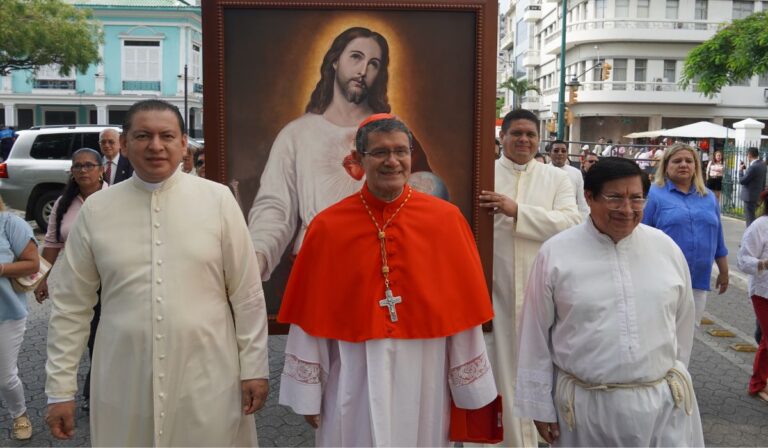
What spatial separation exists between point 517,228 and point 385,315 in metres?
1.48

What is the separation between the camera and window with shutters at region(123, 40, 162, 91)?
40.5 meters

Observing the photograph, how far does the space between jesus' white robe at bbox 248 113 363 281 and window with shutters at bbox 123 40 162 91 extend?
39.6m

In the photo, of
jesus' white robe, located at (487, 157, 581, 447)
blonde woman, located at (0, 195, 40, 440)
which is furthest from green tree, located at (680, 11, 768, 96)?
blonde woman, located at (0, 195, 40, 440)

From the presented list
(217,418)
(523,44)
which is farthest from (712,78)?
(523,44)

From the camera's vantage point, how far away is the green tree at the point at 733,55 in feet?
65.1

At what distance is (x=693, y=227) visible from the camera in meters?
5.19

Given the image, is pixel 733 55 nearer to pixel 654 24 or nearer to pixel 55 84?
pixel 654 24

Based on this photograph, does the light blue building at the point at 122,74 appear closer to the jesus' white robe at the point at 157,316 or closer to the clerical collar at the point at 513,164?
the clerical collar at the point at 513,164

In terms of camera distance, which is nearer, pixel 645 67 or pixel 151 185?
pixel 151 185

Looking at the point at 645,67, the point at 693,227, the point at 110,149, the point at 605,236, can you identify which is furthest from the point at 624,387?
the point at 645,67

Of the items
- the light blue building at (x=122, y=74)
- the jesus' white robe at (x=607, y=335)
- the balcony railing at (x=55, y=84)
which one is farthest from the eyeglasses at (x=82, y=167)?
the balcony railing at (x=55, y=84)

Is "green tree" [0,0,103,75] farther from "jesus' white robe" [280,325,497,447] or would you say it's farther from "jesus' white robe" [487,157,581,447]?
"jesus' white robe" [280,325,497,447]

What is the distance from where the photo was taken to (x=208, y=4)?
3.74 metres

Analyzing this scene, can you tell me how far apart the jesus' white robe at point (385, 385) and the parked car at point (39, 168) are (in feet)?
38.8
